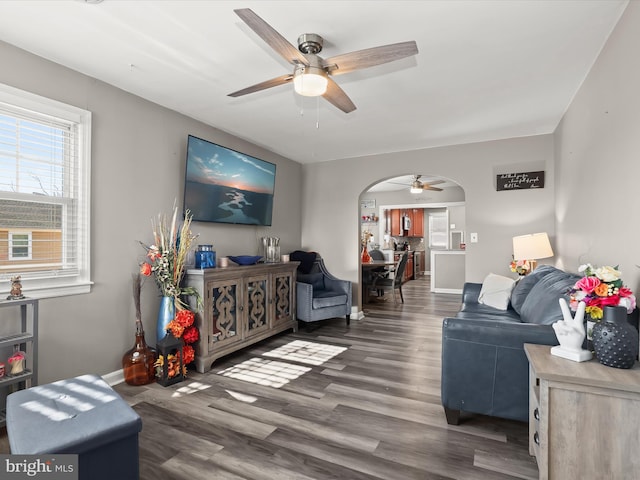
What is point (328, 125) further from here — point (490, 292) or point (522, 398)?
point (522, 398)

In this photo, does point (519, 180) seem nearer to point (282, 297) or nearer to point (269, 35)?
point (282, 297)

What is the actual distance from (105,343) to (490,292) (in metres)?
3.89

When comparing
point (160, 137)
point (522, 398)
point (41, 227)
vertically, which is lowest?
point (522, 398)

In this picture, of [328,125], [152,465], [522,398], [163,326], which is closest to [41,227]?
[163,326]

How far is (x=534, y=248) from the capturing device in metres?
3.67

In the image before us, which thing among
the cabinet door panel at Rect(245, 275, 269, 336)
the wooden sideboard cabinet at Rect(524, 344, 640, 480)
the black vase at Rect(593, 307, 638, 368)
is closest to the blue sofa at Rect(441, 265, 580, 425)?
the black vase at Rect(593, 307, 638, 368)

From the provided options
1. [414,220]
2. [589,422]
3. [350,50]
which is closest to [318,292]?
[350,50]

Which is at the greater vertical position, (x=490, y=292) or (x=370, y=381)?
(x=490, y=292)

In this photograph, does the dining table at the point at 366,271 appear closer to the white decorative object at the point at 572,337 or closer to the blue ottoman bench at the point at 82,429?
the white decorative object at the point at 572,337

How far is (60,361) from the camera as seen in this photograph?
2.55 m

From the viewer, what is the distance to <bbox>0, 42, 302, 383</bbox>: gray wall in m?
2.51

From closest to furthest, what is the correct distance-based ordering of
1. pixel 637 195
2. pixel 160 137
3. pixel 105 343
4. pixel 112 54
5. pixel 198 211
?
pixel 637 195, pixel 112 54, pixel 105 343, pixel 160 137, pixel 198 211

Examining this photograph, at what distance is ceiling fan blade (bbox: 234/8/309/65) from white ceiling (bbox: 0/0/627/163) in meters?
0.26

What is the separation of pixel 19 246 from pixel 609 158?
4.11 meters
